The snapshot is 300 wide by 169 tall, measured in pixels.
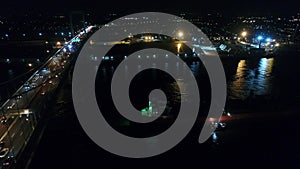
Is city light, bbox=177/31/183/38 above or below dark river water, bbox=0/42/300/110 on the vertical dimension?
above

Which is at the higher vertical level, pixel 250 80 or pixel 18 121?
pixel 18 121

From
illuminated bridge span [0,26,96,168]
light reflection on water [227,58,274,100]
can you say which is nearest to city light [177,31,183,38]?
light reflection on water [227,58,274,100]

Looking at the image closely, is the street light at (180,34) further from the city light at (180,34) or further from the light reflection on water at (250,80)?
the light reflection on water at (250,80)

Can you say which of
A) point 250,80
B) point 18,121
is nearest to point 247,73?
point 250,80

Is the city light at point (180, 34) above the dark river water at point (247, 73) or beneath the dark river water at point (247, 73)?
above

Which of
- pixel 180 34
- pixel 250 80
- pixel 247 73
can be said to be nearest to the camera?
pixel 250 80

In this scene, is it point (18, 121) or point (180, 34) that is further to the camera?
point (180, 34)

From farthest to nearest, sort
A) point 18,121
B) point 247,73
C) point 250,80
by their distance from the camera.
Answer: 1. point 247,73
2. point 250,80
3. point 18,121

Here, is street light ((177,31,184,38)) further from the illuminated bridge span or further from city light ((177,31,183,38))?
the illuminated bridge span

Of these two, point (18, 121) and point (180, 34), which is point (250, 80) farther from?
point (180, 34)

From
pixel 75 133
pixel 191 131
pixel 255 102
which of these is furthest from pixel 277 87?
pixel 75 133

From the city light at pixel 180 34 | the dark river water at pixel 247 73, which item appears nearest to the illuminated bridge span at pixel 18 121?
the dark river water at pixel 247 73

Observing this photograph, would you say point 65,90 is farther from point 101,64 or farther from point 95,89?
point 101,64
